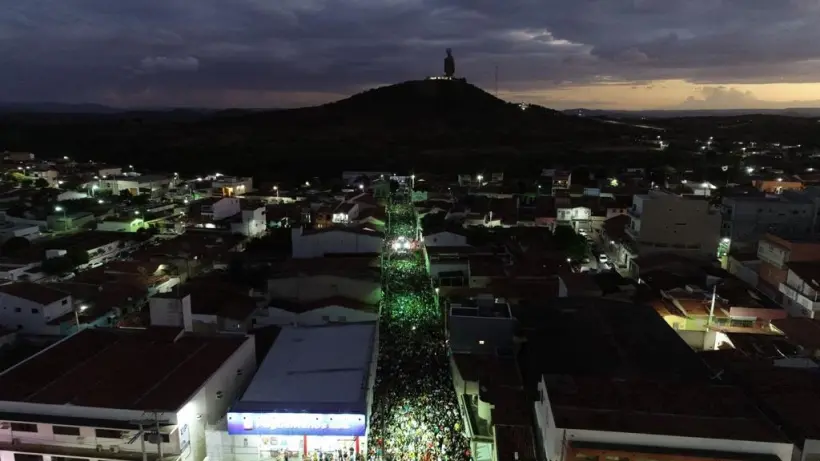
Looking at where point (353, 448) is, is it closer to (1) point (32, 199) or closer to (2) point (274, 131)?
(1) point (32, 199)

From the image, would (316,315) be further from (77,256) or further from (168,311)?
(77,256)

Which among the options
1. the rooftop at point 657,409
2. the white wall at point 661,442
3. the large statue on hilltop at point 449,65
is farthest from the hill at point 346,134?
the white wall at point 661,442

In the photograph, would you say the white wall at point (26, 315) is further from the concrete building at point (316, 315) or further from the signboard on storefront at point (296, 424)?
the signboard on storefront at point (296, 424)

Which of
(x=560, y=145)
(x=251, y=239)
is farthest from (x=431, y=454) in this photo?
(x=560, y=145)

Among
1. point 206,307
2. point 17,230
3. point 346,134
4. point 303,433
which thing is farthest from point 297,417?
point 346,134

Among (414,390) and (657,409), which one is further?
(414,390)

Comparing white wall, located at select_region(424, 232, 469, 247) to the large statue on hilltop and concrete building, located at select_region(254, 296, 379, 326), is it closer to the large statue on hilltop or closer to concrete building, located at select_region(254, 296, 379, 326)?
concrete building, located at select_region(254, 296, 379, 326)
